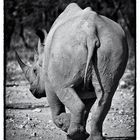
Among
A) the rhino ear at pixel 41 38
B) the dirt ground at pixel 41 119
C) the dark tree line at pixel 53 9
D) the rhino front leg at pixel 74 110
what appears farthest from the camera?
the dark tree line at pixel 53 9

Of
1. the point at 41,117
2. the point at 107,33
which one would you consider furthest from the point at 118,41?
the point at 41,117

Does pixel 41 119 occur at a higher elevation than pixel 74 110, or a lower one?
lower

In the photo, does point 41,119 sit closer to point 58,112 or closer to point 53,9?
point 58,112

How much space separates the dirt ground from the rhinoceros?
117cm

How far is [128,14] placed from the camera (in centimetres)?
1320

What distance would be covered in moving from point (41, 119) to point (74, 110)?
227 cm

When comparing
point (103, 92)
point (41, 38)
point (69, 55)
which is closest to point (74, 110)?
point (103, 92)

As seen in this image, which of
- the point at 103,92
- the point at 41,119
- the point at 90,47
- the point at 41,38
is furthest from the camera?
the point at 41,119

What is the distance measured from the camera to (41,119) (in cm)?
564

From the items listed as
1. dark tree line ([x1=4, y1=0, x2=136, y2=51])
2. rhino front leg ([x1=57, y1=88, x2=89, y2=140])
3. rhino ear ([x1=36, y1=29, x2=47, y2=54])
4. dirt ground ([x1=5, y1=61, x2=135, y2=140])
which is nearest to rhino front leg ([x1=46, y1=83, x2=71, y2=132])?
rhino front leg ([x1=57, y1=88, x2=89, y2=140])

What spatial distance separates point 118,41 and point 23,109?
3081 mm

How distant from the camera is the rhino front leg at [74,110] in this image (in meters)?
3.42

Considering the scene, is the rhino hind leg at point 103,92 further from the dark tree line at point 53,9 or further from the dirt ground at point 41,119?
the dark tree line at point 53,9

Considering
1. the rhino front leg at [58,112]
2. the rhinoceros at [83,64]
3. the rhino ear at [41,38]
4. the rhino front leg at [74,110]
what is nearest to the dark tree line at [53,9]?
the rhino ear at [41,38]
